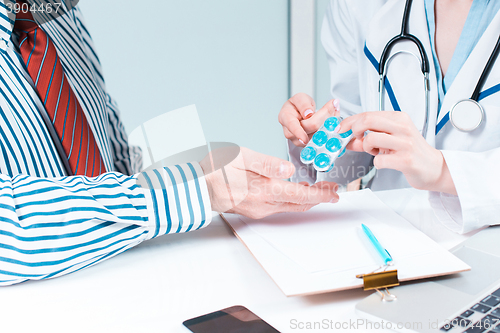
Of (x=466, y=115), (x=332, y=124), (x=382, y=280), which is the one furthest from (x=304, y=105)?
(x=382, y=280)

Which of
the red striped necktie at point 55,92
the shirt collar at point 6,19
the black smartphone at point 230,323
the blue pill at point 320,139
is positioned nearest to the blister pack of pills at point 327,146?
the blue pill at point 320,139

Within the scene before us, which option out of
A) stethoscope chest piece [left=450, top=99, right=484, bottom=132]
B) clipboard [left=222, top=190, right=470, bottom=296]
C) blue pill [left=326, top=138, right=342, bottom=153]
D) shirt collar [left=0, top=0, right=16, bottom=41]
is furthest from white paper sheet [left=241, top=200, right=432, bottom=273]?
shirt collar [left=0, top=0, right=16, bottom=41]

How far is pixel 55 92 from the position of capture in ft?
2.19

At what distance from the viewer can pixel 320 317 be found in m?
0.35

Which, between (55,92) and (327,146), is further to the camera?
(55,92)

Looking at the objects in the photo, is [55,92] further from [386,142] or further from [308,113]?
[386,142]

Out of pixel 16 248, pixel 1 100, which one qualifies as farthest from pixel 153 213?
pixel 1 100

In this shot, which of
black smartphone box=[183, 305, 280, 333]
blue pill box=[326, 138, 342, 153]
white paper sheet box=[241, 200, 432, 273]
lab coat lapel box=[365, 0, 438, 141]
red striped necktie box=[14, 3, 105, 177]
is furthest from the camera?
lab coat lapel box=[365, 0, 438, 141]

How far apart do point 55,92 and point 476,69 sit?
30.8 inches

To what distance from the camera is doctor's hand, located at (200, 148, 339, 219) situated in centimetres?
52

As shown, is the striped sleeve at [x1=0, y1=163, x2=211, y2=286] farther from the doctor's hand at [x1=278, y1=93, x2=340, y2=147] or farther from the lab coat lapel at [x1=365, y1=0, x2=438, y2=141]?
the lab coat lapel at [x1=365, y1=0, x2=438, y2=141]

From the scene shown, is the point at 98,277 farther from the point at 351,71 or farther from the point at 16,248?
the point at 351,71

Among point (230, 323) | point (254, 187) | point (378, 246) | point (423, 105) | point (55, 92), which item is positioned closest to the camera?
point (230, 323)

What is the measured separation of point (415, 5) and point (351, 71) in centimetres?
22
